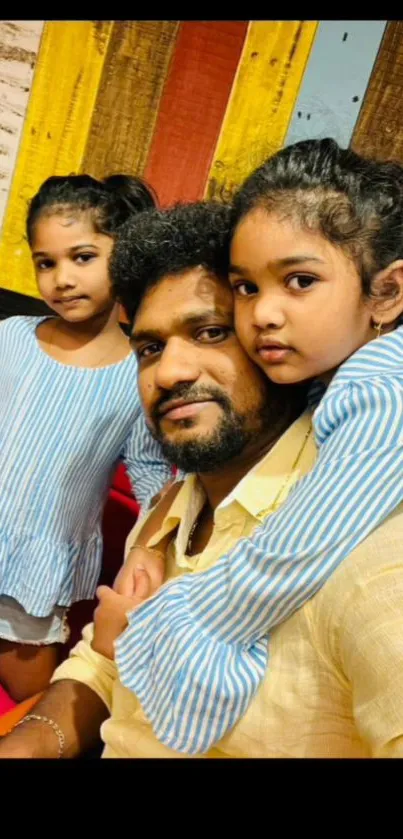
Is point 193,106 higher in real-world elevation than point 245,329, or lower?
higher

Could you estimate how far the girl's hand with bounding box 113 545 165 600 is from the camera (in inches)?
42.6

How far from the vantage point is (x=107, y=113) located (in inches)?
65.6

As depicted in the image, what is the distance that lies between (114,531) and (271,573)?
44.3 inches

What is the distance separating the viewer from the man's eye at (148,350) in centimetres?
111

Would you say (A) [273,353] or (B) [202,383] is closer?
(A) [273,353]

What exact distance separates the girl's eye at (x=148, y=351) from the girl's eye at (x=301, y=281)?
0.30 m

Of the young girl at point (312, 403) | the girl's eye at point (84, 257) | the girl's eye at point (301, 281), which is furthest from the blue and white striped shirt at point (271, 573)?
the girl's eye at point (84, 257)

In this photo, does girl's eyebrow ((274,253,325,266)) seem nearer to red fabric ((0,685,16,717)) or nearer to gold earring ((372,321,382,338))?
gold earring ((372,321,382,338))

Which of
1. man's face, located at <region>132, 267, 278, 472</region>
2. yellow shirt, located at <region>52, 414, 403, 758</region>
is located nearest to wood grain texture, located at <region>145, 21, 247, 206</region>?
man's face, located at <region>132, 267, 278, 472</region>

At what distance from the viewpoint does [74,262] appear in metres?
1.46

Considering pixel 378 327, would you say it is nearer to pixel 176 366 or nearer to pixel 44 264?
pixel 176 366

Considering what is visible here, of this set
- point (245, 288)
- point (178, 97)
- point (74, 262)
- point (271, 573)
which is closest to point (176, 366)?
point (245, 288)

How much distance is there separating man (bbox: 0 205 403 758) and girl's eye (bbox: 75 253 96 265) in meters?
0.28
